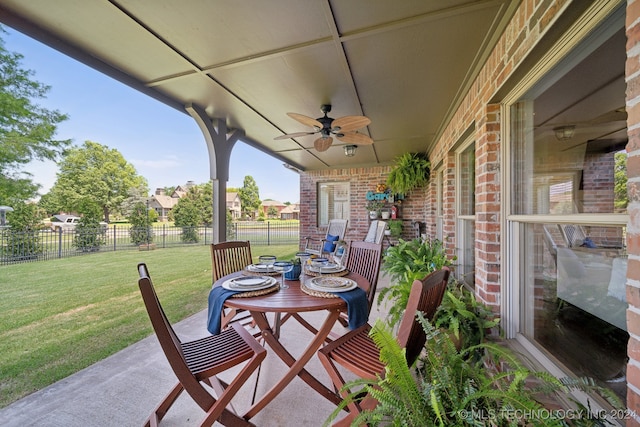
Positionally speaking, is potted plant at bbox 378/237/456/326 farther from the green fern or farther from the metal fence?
the metal fence

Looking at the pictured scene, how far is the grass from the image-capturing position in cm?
193

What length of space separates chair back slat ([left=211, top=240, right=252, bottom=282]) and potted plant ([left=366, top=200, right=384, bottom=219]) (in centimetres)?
393

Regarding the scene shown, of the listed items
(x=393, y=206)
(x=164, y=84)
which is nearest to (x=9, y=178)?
(x=164, y=84)

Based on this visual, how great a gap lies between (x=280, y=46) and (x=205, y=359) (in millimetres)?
2052

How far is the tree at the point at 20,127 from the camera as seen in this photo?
10.4ft

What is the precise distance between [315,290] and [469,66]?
2.12m

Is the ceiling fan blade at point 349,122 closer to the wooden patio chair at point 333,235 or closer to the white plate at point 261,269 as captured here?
the white plate at point 261,269

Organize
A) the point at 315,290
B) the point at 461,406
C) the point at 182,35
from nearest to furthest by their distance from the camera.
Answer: the point at 461,406 → the point at 315,290 → the point at 182,35

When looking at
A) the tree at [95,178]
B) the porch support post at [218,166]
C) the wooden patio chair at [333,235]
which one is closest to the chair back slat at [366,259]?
the porch support post at [218,166]

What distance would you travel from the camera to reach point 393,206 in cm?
599

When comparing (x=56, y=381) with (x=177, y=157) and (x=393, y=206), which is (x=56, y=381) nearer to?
(x=393, y=206)

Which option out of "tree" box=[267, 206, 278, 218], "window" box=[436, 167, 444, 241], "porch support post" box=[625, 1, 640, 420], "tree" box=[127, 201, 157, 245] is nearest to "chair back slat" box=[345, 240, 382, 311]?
"porch support post" box=[625, 1, 640, 420]

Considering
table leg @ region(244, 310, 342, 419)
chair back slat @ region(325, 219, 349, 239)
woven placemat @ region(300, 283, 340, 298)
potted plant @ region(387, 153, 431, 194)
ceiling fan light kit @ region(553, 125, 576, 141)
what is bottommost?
table leg @ region(244, 310, 342, 419)

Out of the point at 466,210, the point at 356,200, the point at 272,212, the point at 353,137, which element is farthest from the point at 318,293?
the point at 272,212
